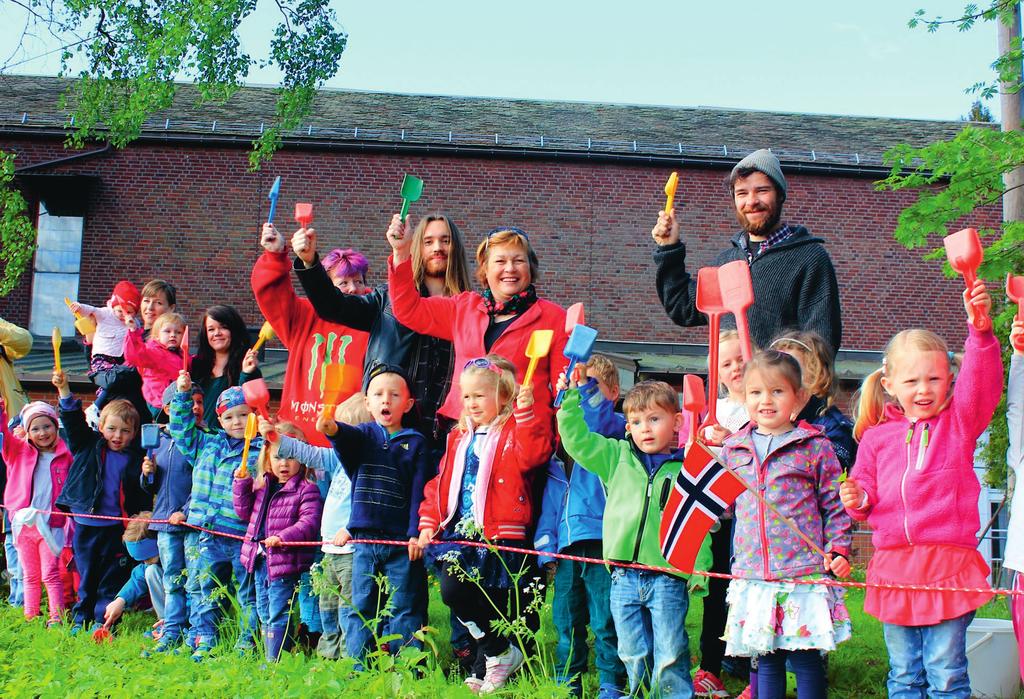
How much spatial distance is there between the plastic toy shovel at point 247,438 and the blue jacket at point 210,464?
16 centimetres

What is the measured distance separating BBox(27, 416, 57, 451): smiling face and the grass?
1.25 meters

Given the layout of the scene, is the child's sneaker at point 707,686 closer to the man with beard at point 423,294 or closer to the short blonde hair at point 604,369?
the short blonde hair at point 604,369

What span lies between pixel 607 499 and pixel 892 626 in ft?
3.75

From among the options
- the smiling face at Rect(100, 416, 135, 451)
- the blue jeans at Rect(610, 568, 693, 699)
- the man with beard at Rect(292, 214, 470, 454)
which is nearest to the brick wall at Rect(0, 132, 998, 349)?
the smiling face at Rect(100, 416, 135, 451)

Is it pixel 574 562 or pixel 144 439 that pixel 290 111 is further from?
pixel 574 562

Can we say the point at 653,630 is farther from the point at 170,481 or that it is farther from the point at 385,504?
the point at 170,481

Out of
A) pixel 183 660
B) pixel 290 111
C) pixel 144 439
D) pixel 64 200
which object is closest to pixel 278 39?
pixel 290 111

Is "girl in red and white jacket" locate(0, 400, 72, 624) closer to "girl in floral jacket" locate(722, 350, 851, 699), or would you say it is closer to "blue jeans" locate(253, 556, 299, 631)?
"blue jeans" locate(253, 556, 299, 631)

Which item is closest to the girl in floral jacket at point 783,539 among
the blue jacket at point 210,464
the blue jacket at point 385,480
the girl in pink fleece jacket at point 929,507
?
the girl in pink fleece jacket at point 929,507

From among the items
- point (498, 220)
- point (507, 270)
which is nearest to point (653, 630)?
point (507, 270)

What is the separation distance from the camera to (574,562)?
15.3 feet

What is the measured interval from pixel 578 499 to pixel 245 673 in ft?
4.74

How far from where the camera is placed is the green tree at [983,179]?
8.34 meters

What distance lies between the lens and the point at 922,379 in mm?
3631
